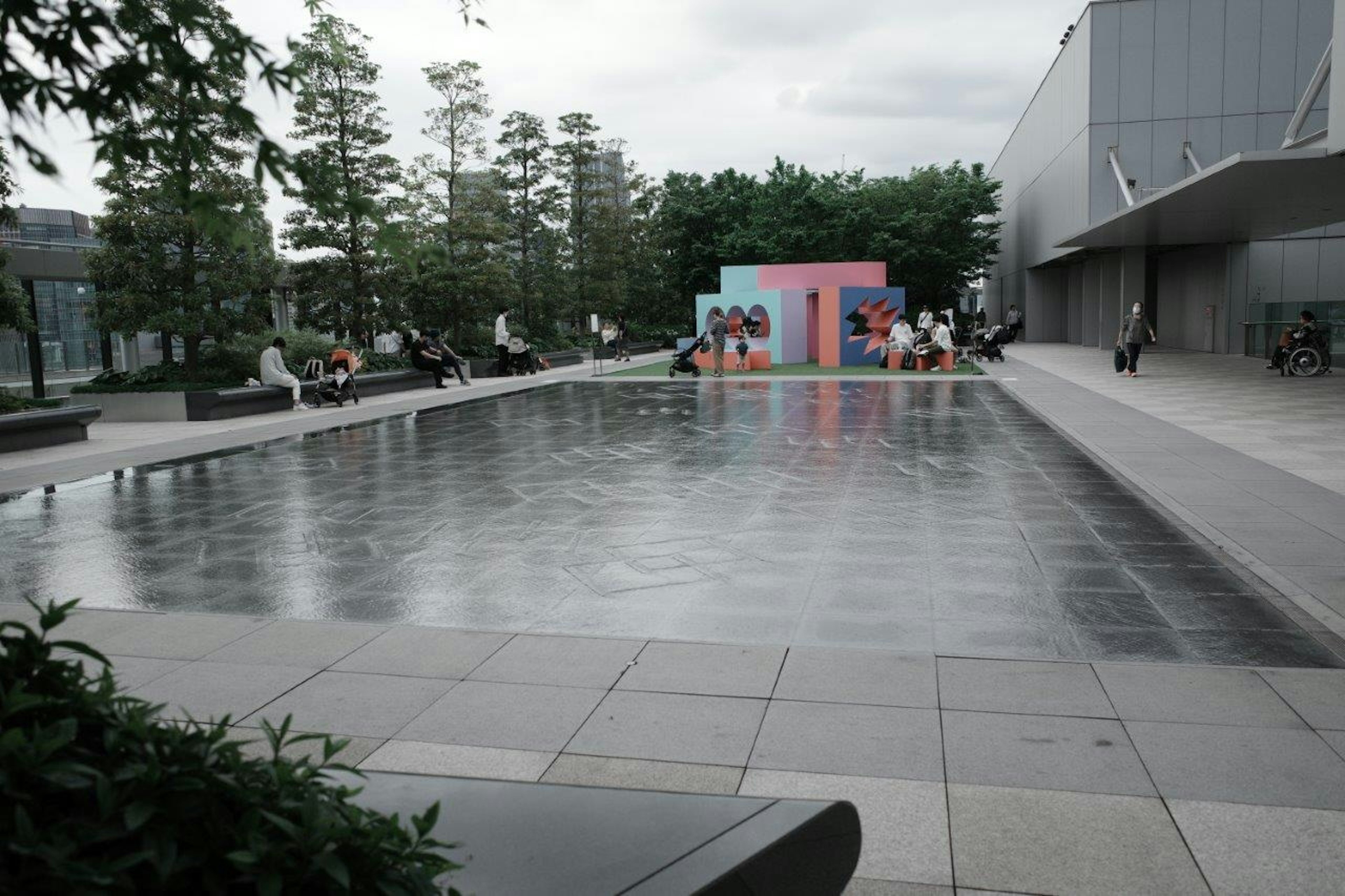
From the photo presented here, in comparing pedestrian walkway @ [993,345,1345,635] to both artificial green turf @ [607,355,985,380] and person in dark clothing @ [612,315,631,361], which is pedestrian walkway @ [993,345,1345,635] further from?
person in dark clothing @ [612,315,631,361]

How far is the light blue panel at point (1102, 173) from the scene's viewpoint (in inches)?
1270

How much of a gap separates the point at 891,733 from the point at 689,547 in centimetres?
340

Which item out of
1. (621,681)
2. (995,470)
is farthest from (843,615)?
(995,470)

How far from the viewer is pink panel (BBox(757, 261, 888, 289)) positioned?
29.7 metres

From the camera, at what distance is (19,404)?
50.4 feet

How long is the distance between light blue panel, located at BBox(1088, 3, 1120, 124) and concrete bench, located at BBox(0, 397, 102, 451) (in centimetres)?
Result: 2965

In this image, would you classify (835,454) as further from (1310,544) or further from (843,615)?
(843,615)

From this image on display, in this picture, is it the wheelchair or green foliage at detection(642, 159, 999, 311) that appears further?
green foliage at detection(642, 159, 999, 311)

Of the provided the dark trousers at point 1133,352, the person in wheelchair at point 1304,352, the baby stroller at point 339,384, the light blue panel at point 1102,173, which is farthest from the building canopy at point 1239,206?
the baby stroller at point 339,384

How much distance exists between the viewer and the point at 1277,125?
31.0 meters

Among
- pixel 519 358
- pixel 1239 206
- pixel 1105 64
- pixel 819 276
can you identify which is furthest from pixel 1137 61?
pixel 519 358

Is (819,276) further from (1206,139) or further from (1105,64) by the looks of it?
(1206,139)

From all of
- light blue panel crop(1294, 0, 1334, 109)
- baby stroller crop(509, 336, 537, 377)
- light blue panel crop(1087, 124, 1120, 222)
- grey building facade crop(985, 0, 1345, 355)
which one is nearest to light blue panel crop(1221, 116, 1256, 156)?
grey building facade crop(985, 0, 1345, 355)

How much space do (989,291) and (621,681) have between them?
61.2 metres
